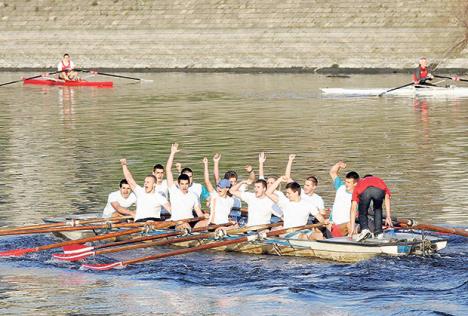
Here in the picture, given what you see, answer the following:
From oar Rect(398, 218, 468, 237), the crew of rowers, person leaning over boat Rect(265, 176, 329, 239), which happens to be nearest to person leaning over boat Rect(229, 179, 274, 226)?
the crew of rowers

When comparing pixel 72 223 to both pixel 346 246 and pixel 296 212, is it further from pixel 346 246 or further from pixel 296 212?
pixel 346 246

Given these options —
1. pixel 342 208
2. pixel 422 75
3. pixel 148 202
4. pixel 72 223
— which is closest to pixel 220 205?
pixel 148 202

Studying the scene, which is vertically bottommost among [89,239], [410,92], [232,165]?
[89,239]

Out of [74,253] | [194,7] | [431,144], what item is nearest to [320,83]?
[194,7]

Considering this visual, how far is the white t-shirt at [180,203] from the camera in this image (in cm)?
2803

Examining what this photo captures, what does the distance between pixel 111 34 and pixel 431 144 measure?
4603 centimetres

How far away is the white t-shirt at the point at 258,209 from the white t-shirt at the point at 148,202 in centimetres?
199

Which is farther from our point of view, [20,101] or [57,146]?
[20,101]

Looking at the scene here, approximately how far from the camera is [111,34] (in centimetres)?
8638

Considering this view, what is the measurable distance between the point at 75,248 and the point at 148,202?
8.74ft

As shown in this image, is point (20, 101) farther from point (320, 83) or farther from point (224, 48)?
point (224, 48)

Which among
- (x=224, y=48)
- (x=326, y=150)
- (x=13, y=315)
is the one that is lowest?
(x=13, y=315)

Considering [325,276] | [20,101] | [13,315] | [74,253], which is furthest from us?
[20,101]

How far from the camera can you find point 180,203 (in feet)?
92.1
